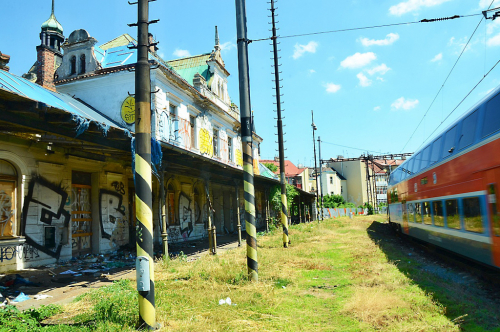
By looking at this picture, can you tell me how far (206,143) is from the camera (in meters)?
20.6

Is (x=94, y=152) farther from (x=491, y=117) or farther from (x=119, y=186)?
(x=491, y=117)

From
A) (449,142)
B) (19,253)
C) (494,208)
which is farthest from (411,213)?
(19,253)

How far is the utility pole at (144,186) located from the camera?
4.46m

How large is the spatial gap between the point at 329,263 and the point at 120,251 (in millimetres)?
7676

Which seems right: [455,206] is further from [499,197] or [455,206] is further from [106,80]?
[106,80]

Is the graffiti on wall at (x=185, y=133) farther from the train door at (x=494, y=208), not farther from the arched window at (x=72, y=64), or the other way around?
the train door at (x=494, y=208)

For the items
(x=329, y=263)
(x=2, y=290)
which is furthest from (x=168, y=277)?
(x=329, y=263)

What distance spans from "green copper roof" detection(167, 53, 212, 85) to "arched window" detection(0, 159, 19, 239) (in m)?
14.4

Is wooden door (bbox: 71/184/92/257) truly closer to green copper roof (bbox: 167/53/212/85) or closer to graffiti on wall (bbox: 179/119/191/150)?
graffiti on wall (bbox: 179/119/191/150)

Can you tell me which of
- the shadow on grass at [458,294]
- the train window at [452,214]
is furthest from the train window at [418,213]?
the train window at [452,214]

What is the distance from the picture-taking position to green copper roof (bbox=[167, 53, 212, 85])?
23141 millimetres

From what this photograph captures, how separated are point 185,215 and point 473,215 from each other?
1397 cm

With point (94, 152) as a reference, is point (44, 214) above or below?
below

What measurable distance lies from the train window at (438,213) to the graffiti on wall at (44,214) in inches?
424
